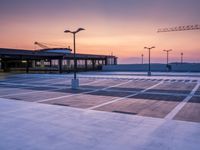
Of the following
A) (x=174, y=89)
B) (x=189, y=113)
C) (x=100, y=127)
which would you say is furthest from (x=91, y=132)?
(x=174, y=89)

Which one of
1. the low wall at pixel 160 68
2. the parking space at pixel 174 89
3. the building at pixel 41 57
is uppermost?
the building at pixel 41 57

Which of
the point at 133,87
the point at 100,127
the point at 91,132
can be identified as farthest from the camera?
the point at 133,87

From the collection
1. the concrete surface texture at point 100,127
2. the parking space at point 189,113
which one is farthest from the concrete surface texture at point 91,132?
the parking space at point 189,113

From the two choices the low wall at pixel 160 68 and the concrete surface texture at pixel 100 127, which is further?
the low wall at pixel 160 68

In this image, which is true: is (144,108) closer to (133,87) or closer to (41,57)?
(133,87)

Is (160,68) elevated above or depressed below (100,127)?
above

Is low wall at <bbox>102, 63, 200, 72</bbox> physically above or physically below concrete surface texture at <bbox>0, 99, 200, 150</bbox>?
above

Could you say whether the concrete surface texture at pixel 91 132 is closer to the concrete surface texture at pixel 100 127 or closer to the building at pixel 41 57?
the concrete surface texture at pixel 100 127

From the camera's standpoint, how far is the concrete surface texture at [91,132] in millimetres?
7129

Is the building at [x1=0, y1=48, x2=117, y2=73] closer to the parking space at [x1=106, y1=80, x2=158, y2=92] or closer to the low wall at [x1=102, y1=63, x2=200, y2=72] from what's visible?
the low wall at [x1=102, y1=63, x2=200, y2=72]

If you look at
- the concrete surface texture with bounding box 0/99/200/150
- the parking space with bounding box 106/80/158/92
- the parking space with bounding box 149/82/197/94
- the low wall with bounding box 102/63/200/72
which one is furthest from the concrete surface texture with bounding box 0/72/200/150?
the low wall with bounding box 102/63/200/72

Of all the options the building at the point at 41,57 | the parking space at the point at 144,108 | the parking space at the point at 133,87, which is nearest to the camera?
the parking space at the point at 144,108

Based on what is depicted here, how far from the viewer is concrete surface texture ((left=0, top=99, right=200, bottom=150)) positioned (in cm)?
713

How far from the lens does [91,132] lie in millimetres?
8445
